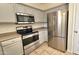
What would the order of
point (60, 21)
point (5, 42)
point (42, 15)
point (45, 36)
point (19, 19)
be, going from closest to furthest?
point (5, 42) < point (19, 19) < point (42, 15) < point (45, 36) < point (60, 21)

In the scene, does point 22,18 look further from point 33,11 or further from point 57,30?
point 57,30

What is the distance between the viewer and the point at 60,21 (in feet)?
4.46

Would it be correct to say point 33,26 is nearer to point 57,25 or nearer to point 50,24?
point 50,24

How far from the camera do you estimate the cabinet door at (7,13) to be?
0.85 meters

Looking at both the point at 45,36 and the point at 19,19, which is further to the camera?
the point at 45,36

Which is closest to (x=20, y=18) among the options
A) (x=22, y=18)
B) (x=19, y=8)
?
(x=22, y=18)

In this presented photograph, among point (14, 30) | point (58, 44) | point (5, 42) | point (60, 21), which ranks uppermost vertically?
point (60, 21)

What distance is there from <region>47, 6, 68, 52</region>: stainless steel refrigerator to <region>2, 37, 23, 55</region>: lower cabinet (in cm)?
56

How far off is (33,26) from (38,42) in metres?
0.32

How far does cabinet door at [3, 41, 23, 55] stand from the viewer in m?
0.89

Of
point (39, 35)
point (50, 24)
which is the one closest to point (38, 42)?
point (39, 35)

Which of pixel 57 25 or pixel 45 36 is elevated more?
Answer: pixel 57 25

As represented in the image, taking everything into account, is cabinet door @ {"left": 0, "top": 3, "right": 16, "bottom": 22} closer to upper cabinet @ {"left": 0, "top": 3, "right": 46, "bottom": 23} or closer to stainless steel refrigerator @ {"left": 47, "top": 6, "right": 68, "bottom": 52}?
upper cabinet @ {"left": 0, "top": 3, "right": 46, "bottom": 23}

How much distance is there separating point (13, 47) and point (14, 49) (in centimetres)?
3
